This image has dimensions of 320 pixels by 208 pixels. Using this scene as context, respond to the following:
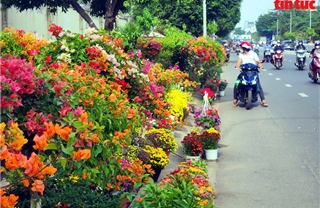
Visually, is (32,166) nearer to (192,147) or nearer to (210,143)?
(192,147)

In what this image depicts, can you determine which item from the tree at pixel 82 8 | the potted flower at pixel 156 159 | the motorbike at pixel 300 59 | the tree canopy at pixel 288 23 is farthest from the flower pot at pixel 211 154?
the tree canopy at pixel 288 23

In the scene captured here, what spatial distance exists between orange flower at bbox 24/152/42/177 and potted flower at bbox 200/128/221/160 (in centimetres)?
682

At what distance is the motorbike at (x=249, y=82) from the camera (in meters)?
16.3

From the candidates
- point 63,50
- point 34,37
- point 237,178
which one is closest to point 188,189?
point 63,50

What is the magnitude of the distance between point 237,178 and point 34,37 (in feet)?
11.0

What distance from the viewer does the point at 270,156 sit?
1042 centimetres

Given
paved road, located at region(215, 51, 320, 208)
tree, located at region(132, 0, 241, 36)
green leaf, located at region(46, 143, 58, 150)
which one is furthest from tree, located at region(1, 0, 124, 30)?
tree, located at region(132, 0, 241, 36)

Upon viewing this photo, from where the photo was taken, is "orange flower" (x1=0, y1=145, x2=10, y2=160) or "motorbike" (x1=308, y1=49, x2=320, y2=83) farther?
"motorbike" (x1=308, y1=49, x2=320, y2=83)

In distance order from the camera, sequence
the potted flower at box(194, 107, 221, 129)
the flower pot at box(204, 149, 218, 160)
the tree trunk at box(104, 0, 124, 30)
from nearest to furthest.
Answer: the flower pot at box(204, 149, 218, 160) → the potted flower at box(194, 107, 221, 129) → the tree trunk at box(104, 0, 124, 30)

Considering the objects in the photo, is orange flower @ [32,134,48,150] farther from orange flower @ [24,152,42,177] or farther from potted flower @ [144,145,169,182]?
potted flower @ [144,145,169,182]

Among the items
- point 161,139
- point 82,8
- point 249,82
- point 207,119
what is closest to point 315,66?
point 249,82

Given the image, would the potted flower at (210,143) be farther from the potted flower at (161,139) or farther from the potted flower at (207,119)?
the potted flower at (207,119)

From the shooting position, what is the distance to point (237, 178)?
8875 millimetres

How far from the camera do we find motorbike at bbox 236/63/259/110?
53.6 feet
